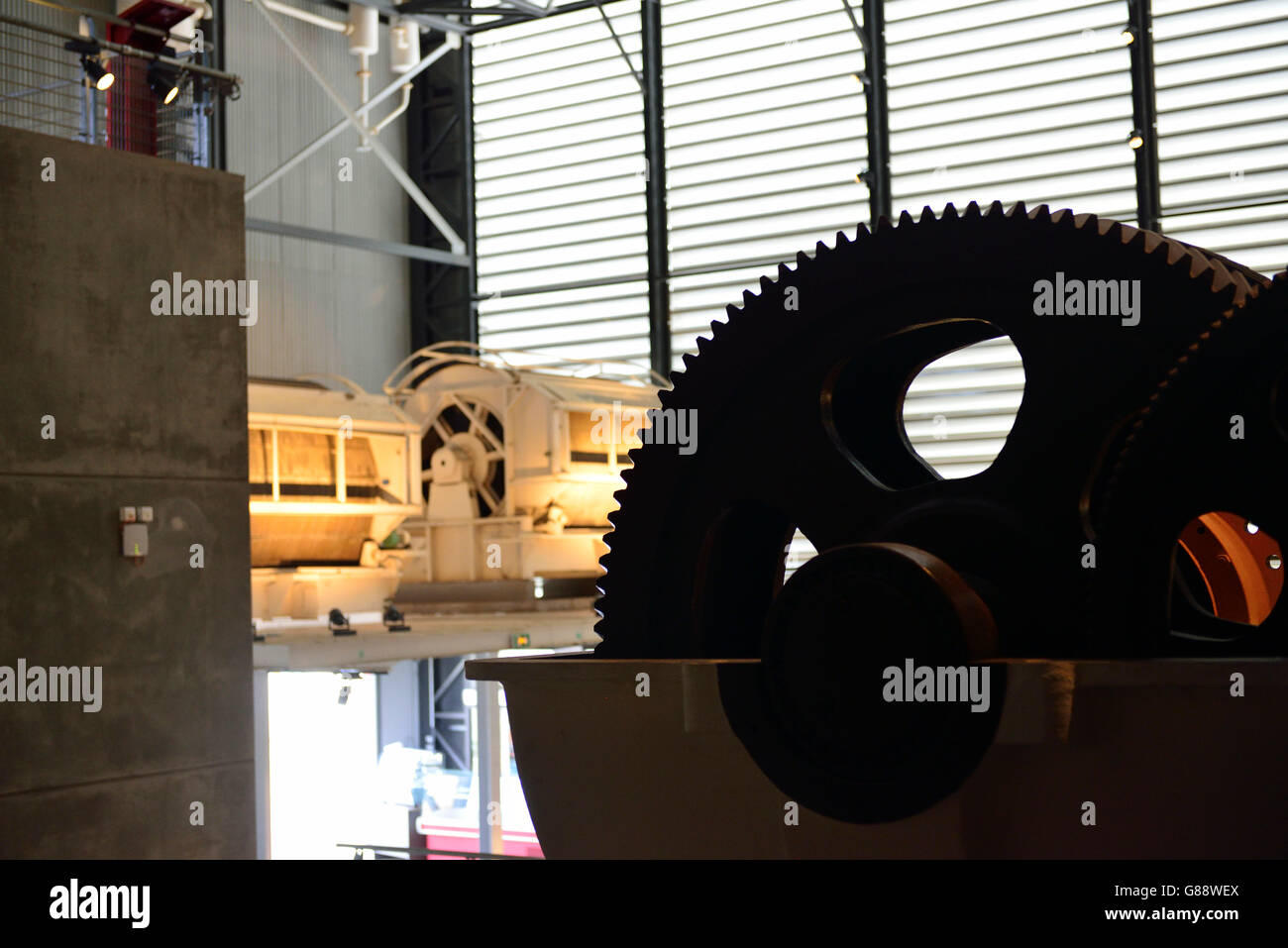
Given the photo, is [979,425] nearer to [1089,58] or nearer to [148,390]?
[1089,58]

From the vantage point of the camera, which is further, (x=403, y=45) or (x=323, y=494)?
(x=403, y=45)

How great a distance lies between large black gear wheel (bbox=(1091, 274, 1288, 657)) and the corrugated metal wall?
15027 mm

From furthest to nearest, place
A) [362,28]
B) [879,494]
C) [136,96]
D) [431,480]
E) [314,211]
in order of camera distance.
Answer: [314,211], [362,28], [431,480], [136,96], [879,494]

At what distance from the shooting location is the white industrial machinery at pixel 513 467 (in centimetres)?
1347

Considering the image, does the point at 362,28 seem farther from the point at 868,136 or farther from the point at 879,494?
the point at 879,494

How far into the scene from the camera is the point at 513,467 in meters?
13.6

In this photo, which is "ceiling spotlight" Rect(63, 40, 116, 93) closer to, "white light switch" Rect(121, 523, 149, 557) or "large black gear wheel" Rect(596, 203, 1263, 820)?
"white light switch" Rect(121, 523, 149, 557)

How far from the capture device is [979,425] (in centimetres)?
1448

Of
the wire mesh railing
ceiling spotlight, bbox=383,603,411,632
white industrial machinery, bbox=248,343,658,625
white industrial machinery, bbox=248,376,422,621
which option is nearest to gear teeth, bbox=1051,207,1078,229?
the wire mesh railing

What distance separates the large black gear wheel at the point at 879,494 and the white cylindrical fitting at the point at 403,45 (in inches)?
604

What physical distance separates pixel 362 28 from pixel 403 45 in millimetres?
573

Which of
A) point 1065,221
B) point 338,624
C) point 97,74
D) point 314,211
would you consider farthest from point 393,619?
point 1065,221

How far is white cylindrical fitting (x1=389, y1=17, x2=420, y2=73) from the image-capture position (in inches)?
663
